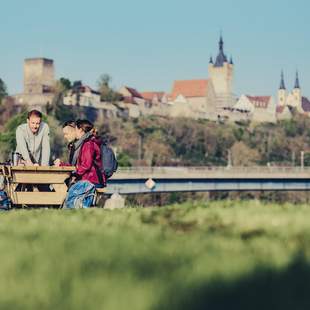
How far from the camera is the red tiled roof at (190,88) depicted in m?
186

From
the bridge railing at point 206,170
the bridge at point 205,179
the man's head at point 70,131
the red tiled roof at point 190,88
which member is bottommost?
the bridge at point 205,179

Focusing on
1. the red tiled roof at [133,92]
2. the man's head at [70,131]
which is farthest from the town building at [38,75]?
the man's head at [70,131]

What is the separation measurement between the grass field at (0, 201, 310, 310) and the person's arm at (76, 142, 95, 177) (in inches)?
160

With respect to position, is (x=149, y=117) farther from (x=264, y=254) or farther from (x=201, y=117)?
(x=264, y=254)

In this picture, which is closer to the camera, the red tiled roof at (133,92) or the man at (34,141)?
the man at (34,141)

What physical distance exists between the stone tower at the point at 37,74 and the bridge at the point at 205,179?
65939 millimetres

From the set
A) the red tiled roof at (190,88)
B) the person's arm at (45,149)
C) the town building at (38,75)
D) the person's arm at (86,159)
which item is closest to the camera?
the person's arm at (86,159)

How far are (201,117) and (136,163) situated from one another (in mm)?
55291

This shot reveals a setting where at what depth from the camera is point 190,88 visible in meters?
190

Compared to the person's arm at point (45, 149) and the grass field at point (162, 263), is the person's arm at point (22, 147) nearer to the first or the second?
the person's arm at point (45, 149)

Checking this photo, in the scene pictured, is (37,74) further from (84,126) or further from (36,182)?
(36,182)

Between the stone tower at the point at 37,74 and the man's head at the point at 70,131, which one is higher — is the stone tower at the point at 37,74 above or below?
above

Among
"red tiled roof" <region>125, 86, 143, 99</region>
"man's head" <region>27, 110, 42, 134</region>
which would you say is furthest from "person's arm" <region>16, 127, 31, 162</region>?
"red tiled roof" <region>125, 86, 143, 99</region>

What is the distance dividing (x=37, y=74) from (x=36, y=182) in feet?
436
